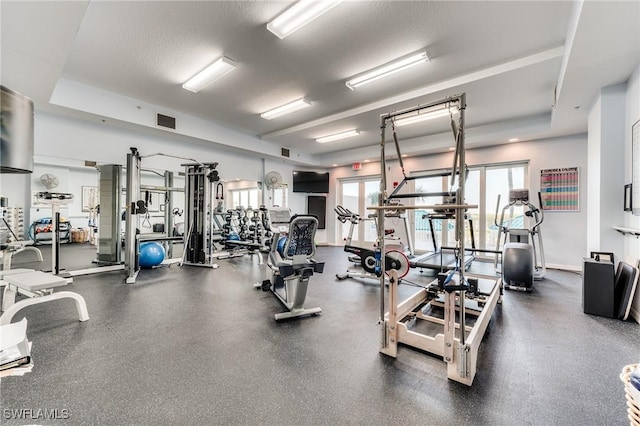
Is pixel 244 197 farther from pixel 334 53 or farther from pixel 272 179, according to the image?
pixel 334 53

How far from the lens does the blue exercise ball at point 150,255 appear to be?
5.18m

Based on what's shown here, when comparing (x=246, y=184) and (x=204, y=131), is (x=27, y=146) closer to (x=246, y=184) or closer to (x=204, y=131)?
(x=204, y=131)

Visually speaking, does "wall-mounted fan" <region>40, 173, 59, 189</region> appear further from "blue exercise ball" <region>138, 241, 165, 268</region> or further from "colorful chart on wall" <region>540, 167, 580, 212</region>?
"colorful chart on wall" <region>540, 167, 580, 212</region>

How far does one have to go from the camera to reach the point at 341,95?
15.2 feet

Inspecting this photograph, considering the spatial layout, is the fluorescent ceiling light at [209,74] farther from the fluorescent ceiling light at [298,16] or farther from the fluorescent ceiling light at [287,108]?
the fluorescent ceiling light at [287,108]

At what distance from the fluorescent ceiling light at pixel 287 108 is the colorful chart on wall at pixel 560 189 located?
213 inches

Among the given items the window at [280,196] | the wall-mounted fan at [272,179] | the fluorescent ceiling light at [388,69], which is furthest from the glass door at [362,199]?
the fluorescent ceiling light at [388,69]

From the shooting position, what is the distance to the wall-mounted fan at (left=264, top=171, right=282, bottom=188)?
7.96 m

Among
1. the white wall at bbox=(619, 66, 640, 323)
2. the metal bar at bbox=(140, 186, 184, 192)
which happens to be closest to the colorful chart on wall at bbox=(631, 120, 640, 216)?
the white wall at bbox=(619, 66, 640, 323)

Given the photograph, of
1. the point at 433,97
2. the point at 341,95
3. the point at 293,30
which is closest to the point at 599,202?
the point at 433,97

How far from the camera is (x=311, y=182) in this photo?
30.1 feet

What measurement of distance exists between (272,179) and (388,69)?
5031mm

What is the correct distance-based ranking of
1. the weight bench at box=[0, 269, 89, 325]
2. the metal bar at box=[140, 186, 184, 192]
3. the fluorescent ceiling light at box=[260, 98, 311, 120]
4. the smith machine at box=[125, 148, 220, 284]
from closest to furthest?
the weight bench at box=[0, 269, 89, 325] < the fluorescent ceiling light at box=[260, 98, 311, 120] < the metal bar at box=[140, 186, 184, 192] < the smith machine at box=[125, 148, 220, 284]

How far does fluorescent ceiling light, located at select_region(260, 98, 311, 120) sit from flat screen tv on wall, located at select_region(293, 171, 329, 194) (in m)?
3.54
